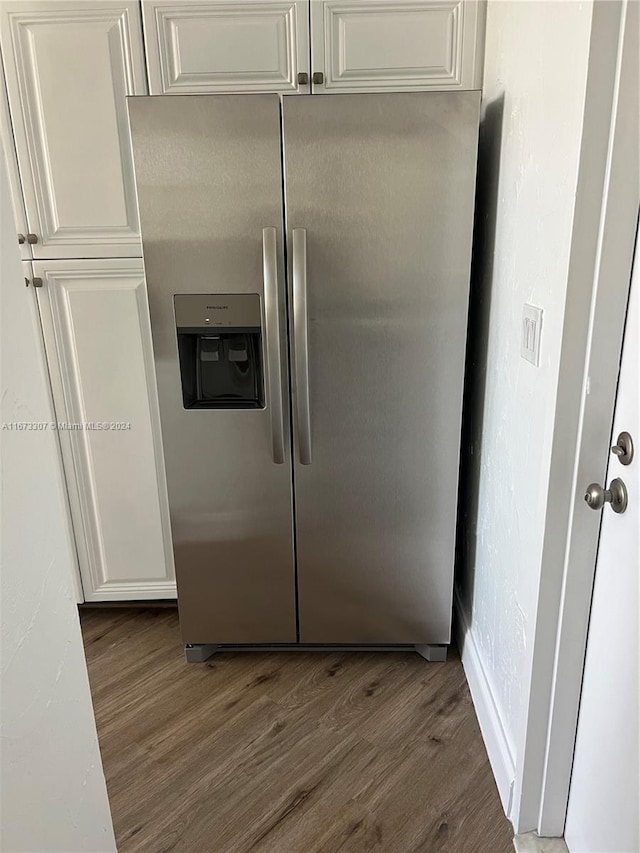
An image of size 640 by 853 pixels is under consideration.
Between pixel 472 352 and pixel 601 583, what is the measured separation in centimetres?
90

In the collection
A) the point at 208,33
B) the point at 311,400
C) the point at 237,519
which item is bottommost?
the point at 237,519

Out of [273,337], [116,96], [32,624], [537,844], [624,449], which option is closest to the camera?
[32,624]

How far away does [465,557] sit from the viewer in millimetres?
2127

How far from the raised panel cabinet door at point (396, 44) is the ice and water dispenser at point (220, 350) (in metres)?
0.67

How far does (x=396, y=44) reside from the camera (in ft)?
5.79

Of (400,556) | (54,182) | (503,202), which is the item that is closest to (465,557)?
(400,556)

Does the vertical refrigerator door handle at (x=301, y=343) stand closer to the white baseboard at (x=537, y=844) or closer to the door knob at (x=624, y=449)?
the door knob at (x=624, y=449)

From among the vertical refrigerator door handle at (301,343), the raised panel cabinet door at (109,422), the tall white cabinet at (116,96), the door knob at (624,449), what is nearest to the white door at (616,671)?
the door knob at (624,449)

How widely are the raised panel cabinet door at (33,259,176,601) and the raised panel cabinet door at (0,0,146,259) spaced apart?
0.11 meters

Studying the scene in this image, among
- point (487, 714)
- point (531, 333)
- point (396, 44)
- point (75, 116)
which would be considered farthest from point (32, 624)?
point (396, 44)

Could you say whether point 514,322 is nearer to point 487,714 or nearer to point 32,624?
point 487,714

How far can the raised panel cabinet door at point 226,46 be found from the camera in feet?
5.77

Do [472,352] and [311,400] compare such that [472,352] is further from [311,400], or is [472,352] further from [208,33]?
[208,33]

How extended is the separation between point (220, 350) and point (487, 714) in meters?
1.24
